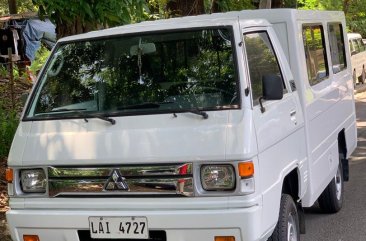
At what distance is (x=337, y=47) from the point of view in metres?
7.31

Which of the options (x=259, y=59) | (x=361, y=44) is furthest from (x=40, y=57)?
(x=259, y=59)

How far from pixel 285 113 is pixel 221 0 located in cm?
649

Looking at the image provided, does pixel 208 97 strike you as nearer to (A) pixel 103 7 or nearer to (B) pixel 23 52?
(A) pixel 103 7

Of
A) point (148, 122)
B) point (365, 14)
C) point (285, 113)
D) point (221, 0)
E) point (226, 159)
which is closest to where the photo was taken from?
point (226, 159)

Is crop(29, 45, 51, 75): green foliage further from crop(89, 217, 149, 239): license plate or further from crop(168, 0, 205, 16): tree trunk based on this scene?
crop(89, 217, 149, 239): license plate

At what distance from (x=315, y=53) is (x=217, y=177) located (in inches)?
108

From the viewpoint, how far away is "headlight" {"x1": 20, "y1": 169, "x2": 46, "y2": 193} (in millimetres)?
3996

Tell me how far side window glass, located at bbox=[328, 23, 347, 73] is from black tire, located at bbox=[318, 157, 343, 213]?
1206 mm

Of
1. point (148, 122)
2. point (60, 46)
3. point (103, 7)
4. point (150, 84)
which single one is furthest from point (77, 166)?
point (103, 7)

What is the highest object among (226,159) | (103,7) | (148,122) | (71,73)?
(103,7)

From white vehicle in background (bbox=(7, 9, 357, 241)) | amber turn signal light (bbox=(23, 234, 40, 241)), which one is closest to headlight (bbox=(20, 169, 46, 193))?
white vehicle in background (bbox=(7, 9, 357, 241))

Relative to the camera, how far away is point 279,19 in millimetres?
5320

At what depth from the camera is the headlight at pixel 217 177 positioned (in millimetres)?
3624

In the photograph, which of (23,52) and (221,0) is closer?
(221,0)
